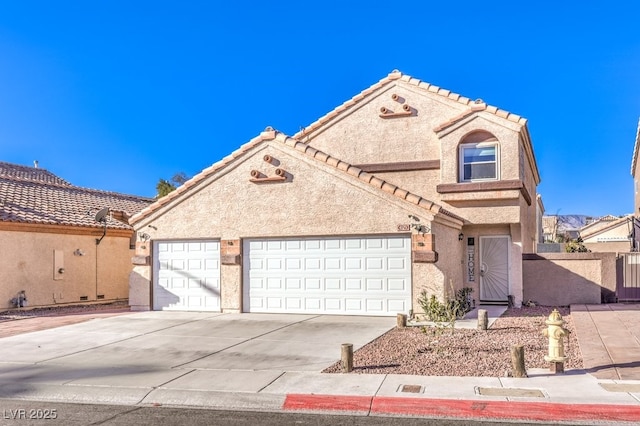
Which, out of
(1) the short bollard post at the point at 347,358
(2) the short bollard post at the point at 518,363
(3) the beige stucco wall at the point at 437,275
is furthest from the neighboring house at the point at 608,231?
(1) the short bollard post at the point at 347,358

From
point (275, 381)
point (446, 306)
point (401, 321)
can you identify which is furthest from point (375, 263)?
point (275, 381)

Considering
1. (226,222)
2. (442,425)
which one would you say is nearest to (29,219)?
(226,222)

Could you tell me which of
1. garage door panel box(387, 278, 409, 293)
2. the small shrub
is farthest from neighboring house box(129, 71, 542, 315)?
the small shrub

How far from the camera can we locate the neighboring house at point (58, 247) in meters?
19.0

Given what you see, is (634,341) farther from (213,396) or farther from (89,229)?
(89,229)

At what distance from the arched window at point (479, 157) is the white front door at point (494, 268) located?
215 centimetres

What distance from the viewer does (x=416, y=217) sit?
15578mm

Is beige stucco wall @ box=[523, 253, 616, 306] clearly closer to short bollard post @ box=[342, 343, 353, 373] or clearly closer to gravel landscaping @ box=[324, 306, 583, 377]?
gravel landscaping @ box=[324, 306, 583, 377]

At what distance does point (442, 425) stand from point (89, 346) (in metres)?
8.15

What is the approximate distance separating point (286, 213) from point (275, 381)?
866 centimetres

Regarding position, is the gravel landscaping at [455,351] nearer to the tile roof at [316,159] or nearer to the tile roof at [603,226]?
the tile roof at [316,159]

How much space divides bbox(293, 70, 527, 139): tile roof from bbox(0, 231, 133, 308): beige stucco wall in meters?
8.77

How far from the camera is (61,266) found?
67.5 feet

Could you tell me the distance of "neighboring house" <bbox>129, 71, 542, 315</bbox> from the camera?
52.5 feet
